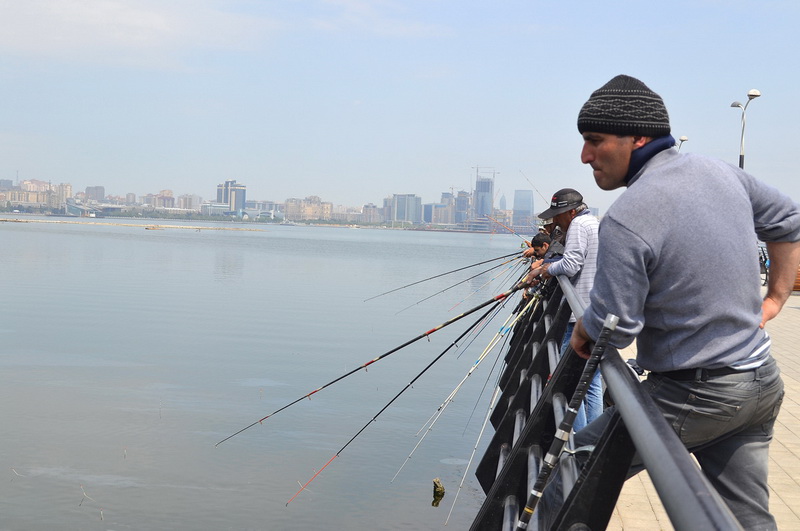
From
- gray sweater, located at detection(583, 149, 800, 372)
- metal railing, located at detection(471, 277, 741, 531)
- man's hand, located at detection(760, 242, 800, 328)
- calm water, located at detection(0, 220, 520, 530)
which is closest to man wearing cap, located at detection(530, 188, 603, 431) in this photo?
metal railing, located at detection(471, 277, 741, 531)

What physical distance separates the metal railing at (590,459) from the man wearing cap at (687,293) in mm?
208

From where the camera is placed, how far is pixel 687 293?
2.30 meters

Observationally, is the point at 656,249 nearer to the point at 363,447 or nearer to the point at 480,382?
the point at 363,447

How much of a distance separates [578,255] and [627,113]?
8.92ft

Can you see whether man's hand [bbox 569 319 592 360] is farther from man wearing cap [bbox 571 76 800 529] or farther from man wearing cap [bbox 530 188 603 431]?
man wearing cap [bbox 530 188 603 431]

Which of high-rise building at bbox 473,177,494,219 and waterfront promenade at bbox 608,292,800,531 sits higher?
high-rise building at bbox 473,177,494,219

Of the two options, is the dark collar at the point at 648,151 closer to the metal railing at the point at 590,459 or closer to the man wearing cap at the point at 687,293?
the man wearing cap at the point at 687,293

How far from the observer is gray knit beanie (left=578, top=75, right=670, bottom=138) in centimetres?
249

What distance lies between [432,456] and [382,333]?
9.72 m

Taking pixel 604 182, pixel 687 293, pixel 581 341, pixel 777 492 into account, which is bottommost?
pixel 777 492

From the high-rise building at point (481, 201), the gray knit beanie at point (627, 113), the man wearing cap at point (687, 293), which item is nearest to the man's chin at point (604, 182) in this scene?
the man wearing cap at point (687, 293)

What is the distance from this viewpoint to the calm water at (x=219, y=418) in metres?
7.68

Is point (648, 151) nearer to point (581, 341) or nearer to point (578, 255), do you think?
point (581, 341)

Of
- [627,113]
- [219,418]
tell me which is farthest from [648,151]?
[219,418]
